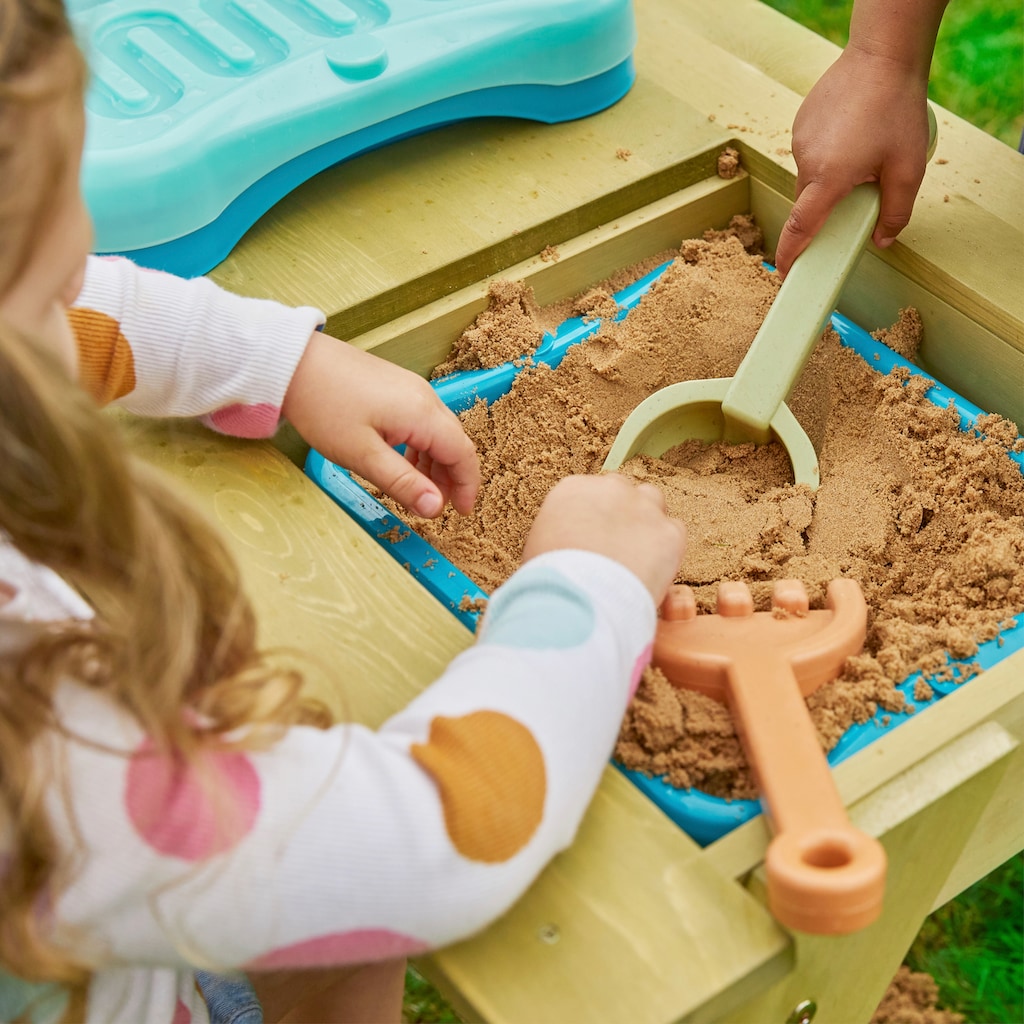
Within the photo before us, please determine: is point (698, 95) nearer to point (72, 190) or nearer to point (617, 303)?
point (617, 303)

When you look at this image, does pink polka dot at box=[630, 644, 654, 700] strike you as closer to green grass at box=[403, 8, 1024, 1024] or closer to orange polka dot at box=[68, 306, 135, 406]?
orange polka dot at box=[68, 306, 135, 406]

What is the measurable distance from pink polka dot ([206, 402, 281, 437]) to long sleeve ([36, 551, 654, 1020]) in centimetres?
28

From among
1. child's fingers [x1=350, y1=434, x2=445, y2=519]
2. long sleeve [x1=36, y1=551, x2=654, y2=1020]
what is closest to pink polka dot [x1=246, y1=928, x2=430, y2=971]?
long sleeve [x1=36, y1=551, x2=654, y2=1020]

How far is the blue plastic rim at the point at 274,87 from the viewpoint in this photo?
34.5 inches

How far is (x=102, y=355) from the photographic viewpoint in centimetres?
75

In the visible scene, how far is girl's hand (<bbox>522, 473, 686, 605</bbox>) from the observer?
65 cm

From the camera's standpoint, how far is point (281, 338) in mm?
768

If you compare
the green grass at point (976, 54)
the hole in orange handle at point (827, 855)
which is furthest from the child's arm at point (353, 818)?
the green grass at point (976, 54)

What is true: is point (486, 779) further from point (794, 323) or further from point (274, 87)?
point (274, 87)

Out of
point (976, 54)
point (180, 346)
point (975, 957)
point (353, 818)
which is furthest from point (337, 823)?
point (976, 54)

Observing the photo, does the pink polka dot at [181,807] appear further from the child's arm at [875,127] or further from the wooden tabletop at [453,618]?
the child's arm at [875,127]

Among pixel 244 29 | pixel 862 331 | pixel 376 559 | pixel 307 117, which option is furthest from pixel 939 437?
pixel 244 29

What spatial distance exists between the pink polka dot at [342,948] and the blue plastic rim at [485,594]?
0.18 metres

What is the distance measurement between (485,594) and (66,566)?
322 millimetres
